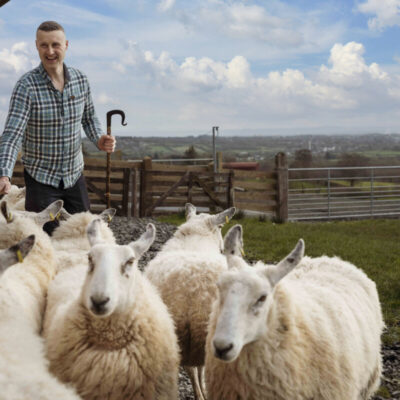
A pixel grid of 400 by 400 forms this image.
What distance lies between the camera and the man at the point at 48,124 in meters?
4.38

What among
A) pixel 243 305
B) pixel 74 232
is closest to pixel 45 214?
pixel 74 232

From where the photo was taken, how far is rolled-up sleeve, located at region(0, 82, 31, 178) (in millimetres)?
4332

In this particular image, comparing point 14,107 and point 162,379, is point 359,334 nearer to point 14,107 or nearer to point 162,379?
point 162,379

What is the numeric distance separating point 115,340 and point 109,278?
0.49m

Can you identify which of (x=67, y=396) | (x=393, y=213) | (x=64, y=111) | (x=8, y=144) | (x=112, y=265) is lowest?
(x=393, y=213)

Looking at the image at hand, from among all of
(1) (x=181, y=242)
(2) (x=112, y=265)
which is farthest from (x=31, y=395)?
(1) (x=181, y=242)

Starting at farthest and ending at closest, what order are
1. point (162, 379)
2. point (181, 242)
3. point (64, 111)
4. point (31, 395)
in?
point (181, 242) → point (64, 111) → point (162, 379) → point (31, 395)

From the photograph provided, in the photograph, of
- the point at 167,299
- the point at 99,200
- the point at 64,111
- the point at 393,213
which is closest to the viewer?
the point at 167,299

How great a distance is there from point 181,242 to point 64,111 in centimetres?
181

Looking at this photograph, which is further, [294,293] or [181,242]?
[181,242]

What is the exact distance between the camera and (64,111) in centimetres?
458

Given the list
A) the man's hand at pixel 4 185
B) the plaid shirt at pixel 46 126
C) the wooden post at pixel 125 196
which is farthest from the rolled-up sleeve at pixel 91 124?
the wooden post at pixel 125 196

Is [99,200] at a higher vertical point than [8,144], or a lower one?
lower

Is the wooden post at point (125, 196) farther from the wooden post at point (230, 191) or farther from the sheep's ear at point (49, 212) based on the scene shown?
the sheep's ear at point (49, 212)
